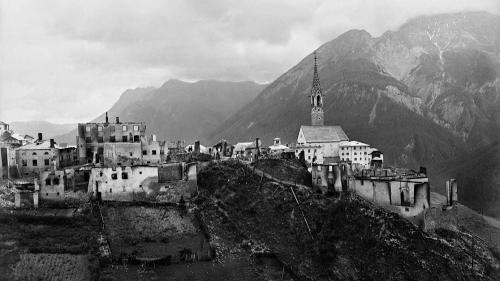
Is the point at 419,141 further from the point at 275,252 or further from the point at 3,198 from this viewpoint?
the point at 3,198

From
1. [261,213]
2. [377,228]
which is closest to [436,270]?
[377,228]

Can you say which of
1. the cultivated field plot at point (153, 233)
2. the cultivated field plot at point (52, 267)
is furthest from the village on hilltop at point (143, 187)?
the cultivated field plot at point (52, 267)

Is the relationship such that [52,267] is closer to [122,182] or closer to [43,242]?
[43,242]

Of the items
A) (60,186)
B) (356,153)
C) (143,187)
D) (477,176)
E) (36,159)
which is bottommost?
(477,176)

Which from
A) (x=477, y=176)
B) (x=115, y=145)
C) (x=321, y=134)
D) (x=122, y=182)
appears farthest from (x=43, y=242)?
(x=477, y=176)

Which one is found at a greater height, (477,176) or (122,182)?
(122,182)

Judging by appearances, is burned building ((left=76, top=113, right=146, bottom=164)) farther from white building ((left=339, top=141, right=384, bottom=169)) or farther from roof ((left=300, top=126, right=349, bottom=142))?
white building ((left=339, top=141, right=384, bottom=169))
